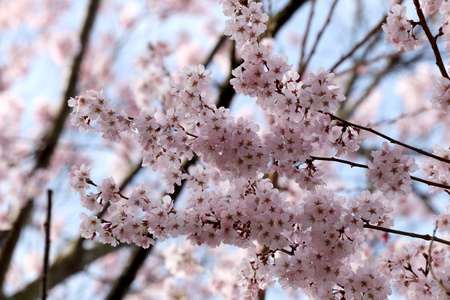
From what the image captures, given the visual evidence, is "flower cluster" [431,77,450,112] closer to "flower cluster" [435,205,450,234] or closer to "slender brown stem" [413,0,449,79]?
"slender brown stem" [413,0,449,79]

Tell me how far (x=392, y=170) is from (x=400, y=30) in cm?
65

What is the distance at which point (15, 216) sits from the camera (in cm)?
567

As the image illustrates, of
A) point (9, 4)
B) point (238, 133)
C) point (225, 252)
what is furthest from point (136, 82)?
point (9, 4)

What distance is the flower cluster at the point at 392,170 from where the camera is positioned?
5.62 ft

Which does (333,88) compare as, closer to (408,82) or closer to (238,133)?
(238,133)

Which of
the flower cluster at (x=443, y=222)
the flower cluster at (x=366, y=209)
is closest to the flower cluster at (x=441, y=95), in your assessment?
the flower cluster at (x=366, y=209)

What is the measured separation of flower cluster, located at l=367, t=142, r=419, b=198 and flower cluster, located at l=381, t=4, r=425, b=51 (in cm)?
51

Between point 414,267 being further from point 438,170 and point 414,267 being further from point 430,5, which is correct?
point 430,5

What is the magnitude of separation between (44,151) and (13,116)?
5.95m

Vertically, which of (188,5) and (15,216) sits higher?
(188,5)

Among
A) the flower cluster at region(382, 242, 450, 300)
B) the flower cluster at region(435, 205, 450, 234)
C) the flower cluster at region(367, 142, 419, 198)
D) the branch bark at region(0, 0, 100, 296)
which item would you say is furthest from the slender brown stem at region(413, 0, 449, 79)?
the branch bark at region(0, 0, 100, 296)

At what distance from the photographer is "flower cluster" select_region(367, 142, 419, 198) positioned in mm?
1712

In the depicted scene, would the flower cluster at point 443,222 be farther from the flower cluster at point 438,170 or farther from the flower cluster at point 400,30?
the flower cluster at point 400,30

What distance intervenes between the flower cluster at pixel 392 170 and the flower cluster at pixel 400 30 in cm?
51
